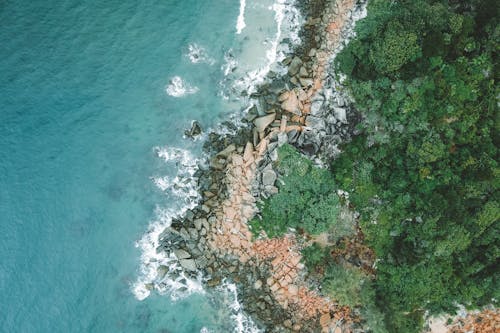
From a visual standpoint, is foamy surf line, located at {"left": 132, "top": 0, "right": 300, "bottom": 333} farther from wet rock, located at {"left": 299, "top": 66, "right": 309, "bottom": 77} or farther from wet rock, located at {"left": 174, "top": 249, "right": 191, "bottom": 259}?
wet rock, located at {"left": 299, "top": 66, "right": 309, "bottom": 77}

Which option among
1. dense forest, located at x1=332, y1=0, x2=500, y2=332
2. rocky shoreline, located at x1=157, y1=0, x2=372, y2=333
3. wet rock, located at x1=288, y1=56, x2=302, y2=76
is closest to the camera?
dense forest, located at x1=332, y1=0, x2=500, y2=332

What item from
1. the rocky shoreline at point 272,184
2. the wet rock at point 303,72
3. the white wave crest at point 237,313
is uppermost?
the wet rock at point 303,72

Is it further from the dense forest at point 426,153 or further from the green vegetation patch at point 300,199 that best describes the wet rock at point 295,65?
the green vegetation patch at point 300,199

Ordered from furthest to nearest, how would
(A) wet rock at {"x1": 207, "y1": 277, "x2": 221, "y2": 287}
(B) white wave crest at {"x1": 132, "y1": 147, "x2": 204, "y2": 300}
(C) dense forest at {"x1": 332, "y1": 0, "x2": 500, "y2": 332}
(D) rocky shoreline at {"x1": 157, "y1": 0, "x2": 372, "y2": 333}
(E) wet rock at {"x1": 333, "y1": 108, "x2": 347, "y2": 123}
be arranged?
(B) white wave crest at {"x1": 132, "y1": 147, "x2": 204, "y2": 300}, (A) wet rock at {"x1": 207, "y1": 277, "x2": 221, "y2": 287}, (D) rocky shoreline at {"x1": 157, "y1": 0, "x2": 372, "y2": 333}, (E) wet rock at {"x1": 333, "y1": 108, "x2": 347, "y2": 123}, (C) dense forest at {"x1": 332, "y1": 0, "x2": 500, "y2": 332}

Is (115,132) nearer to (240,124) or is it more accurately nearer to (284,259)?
(240,124)

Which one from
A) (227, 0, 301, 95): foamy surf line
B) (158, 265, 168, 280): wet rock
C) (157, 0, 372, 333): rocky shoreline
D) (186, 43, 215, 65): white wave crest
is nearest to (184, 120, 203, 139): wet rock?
(157, 0, 372, 333): rocky shoreline

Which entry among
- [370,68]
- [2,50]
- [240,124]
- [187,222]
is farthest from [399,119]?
[2,50]

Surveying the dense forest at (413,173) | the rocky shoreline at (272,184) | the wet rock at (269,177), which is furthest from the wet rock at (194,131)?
the dense forest at (413,173)
